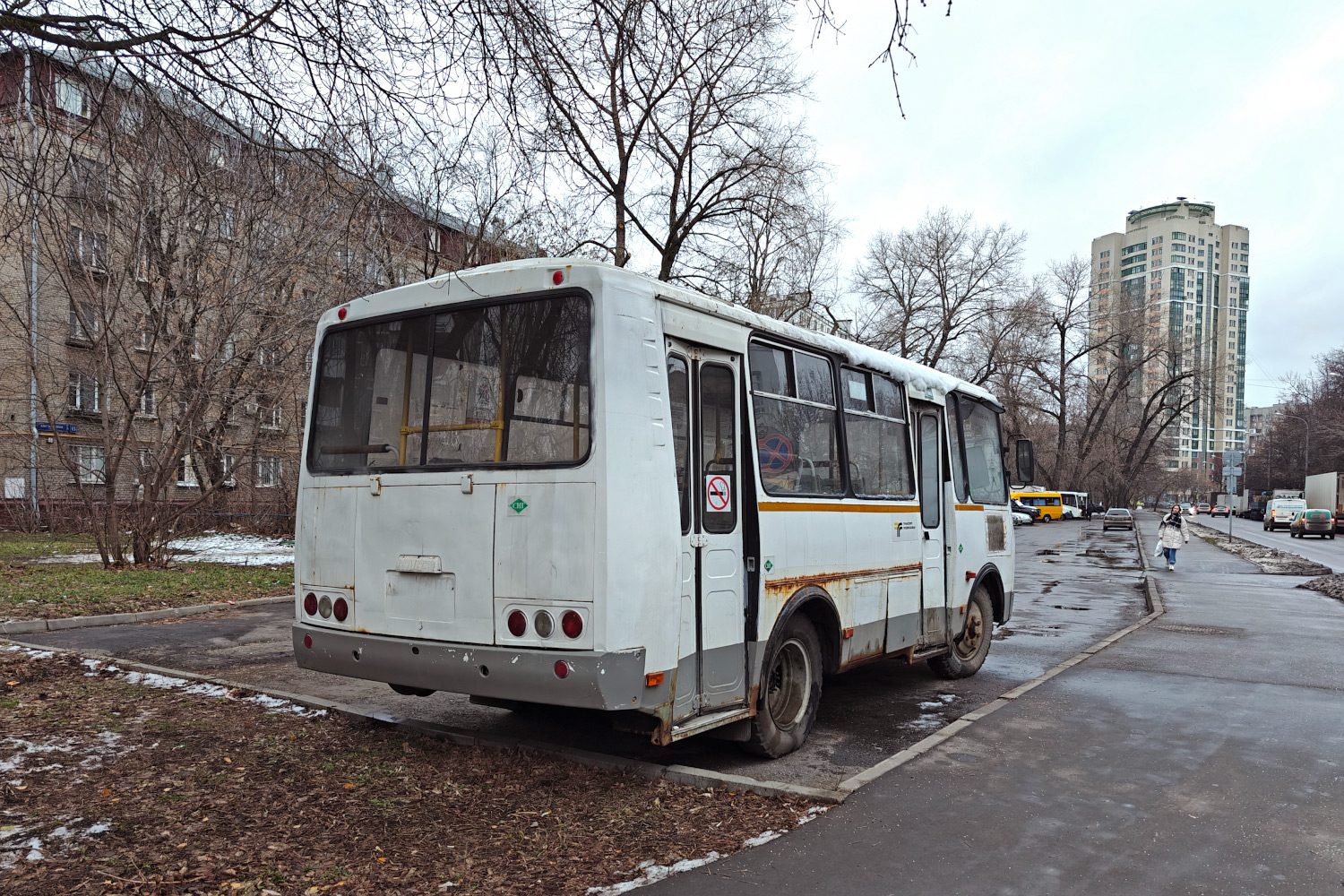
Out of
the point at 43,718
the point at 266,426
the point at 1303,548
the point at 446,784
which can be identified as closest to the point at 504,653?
the point at 446,784

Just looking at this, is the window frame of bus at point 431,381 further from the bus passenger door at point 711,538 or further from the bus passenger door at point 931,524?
the bus passenger door at point 931,524

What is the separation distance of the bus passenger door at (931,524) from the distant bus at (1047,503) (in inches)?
2615

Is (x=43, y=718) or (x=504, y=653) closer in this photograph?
(x=504, y=653)

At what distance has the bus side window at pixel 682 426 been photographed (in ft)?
18.8

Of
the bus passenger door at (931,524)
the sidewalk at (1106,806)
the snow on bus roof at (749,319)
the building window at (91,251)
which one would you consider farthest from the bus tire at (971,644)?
the building window at (91,251)

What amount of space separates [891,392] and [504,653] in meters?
4.55

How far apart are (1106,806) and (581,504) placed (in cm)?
349

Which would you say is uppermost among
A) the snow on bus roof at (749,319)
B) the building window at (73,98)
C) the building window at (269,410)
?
the building window at (73,98)

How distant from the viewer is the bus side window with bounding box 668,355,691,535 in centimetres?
572

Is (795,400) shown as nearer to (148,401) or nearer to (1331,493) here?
(148,401)

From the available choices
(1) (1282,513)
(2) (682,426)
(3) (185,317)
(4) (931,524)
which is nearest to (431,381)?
(2) (682,426)

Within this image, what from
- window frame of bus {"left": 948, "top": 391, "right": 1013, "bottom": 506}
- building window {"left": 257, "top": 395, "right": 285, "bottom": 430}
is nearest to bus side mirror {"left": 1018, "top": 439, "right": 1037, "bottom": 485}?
window frame of bus {"left": 948, "top": 391, "right": 1013, "bottom": 506}

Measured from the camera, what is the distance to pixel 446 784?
564 cm

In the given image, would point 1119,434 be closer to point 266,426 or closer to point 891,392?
point 266,426
